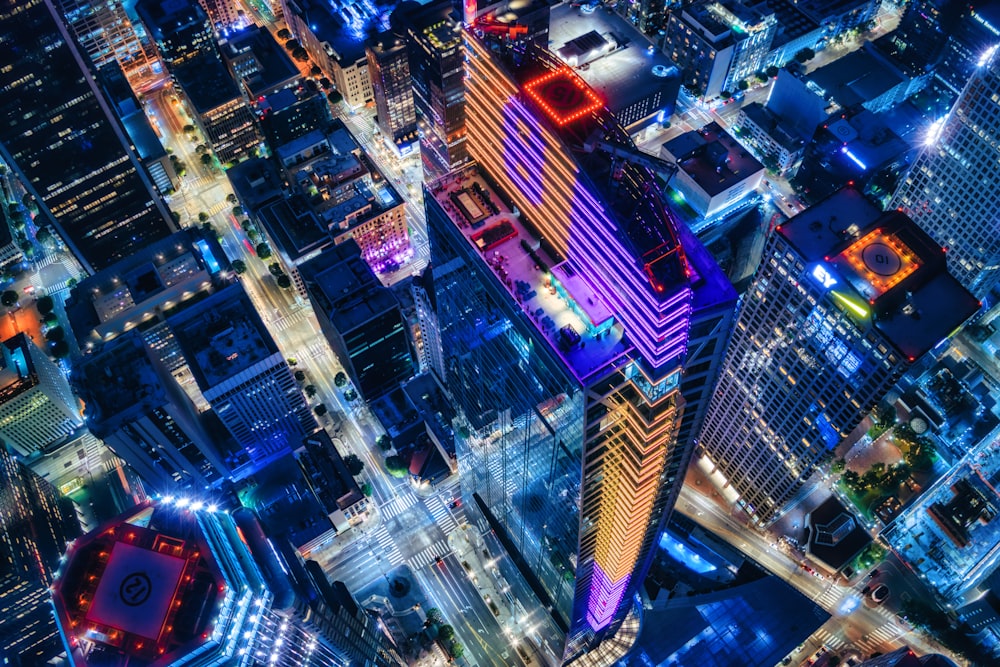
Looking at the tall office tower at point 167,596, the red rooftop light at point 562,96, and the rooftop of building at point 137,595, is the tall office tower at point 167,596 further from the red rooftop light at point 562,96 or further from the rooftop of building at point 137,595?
the red rooftop light at point 562,96

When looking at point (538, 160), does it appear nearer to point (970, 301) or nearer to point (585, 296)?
point (585, 296)

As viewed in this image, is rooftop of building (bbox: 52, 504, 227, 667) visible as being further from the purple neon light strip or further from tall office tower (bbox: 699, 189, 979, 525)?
tall office tower (bbox: 699, 189, 979, 525)

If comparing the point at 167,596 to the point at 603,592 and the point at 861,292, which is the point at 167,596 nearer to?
the point at 603,592

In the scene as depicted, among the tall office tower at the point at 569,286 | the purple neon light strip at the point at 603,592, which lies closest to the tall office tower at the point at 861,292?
the tall office tower at the point at 569,286

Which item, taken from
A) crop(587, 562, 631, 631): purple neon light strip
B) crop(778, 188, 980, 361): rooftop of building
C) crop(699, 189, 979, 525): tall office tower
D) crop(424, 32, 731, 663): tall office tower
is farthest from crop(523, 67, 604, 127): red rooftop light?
crop(587, 562, 631, 631): purple neon light strip

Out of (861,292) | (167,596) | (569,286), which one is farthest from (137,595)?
(861,292)

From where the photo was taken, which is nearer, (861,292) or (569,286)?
(569,286)

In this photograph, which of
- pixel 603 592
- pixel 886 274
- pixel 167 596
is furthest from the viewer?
pixel 603 592
